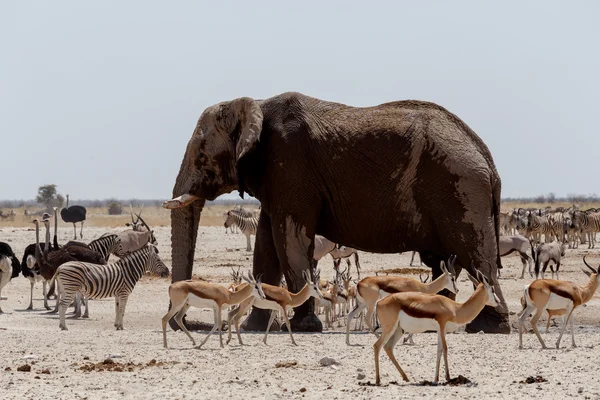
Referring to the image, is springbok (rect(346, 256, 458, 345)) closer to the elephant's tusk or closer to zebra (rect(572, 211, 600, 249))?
the elephant's tusk

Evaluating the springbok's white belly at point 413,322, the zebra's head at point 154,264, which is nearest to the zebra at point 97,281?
the zebra's head at point 154,264

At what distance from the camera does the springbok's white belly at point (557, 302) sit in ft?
45.5

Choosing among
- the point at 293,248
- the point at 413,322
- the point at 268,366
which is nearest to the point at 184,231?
the point at 293,248

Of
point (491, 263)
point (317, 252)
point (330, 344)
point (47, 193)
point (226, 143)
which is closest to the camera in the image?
point (330, 344)

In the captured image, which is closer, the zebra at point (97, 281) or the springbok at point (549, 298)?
the springbok at point (549, 298)

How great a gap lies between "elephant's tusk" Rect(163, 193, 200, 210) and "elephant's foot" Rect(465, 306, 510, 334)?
461cm

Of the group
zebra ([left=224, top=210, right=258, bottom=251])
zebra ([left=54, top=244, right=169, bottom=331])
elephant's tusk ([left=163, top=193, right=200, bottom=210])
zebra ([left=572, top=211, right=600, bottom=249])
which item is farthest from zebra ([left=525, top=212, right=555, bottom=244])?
elephant's tusk ([left=163, top=193, right=200, bottom=210])

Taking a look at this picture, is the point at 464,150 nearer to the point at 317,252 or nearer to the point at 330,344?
the point at 330,344

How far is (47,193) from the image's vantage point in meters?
98.8

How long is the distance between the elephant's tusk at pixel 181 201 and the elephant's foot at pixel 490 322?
461 centimetres

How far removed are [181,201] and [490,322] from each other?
4.91 meters

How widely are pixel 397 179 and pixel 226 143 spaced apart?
2.79 meters

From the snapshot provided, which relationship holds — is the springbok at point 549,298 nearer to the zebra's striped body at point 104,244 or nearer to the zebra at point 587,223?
the zebra's striped body at point 104,244

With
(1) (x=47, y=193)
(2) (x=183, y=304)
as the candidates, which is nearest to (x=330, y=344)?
(2) (x=183, y=304)
